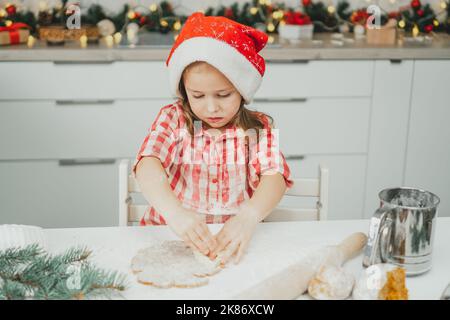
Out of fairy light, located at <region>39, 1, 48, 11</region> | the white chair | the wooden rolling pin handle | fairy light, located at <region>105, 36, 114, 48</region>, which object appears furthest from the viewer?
fairy light, located at <region>39, 1, 48, 11</region>

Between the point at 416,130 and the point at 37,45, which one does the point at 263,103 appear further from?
the point at 37,45

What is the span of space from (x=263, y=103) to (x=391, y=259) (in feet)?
4.84

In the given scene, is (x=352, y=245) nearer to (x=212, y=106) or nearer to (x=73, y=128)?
(x=212, y=106)

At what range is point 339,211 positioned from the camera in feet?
8.23

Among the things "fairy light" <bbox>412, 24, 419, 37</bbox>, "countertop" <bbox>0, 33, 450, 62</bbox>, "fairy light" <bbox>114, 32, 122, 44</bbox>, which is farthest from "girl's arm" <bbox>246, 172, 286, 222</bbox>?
"fairy light" <bbox>412, 24, 419, 37</bbox>

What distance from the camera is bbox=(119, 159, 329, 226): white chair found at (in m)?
1.31

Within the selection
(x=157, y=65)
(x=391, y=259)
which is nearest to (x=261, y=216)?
(x=391, y=259)

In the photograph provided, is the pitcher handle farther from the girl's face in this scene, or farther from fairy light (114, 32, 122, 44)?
fairy light (114, 32, 122, 44)

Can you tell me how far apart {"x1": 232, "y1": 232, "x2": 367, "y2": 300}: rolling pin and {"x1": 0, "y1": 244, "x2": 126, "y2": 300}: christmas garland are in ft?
0.63

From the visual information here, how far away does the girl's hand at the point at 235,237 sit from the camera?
1.00m

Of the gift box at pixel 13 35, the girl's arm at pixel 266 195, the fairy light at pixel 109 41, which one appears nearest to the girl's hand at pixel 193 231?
the girl's arm at pixel 266 195

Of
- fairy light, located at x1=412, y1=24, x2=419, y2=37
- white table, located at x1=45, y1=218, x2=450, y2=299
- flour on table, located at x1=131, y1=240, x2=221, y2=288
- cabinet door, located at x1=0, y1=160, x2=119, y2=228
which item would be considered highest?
fairy light, located at x1=412, y1=24, x2=419, y2=37

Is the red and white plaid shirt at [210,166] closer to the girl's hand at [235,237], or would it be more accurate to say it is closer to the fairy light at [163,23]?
the girl's hand at [235,237]

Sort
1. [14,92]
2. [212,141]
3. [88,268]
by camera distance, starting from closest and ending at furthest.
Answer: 1. [88,268]
2. [212,141]
3. [14,92]
